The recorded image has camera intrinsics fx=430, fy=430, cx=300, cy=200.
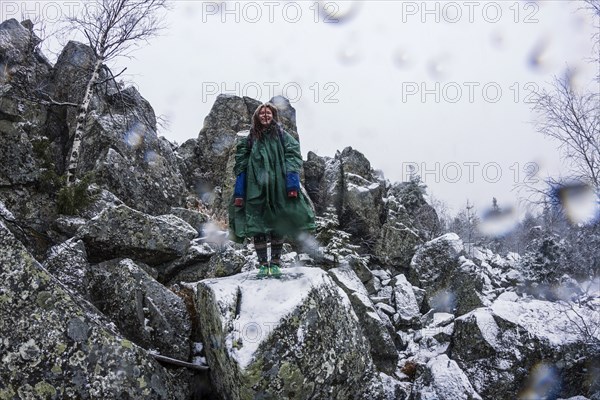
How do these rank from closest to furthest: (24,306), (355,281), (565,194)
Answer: (24,306)
(355,281)
(565,194)

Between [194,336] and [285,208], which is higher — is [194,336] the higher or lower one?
the lower one

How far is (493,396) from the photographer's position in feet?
24.8

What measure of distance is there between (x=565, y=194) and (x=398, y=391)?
9.03m

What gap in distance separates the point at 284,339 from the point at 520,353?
5375mm

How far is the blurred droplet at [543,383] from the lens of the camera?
24.8 feet

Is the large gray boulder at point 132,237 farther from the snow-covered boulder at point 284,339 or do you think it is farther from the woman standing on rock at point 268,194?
the snow-covered boulder at point 284,339

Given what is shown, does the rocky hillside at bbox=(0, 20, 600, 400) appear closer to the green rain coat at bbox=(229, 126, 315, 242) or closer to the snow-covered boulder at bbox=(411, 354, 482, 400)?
the snow-covered boulder at bbox=(411, 354, 482, 400)

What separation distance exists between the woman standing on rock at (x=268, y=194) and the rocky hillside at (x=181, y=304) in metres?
0.55

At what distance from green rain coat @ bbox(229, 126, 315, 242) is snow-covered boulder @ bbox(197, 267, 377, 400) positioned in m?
0.65

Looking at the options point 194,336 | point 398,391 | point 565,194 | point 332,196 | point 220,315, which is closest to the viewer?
point 220,315

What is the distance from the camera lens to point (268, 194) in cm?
570

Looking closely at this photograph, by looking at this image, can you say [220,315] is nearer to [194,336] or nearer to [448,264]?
[194,336]

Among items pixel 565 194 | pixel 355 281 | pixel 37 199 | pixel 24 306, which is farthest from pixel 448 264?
pixel 24 306

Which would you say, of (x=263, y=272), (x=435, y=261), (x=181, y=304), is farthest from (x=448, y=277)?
(x=181, y=304)
